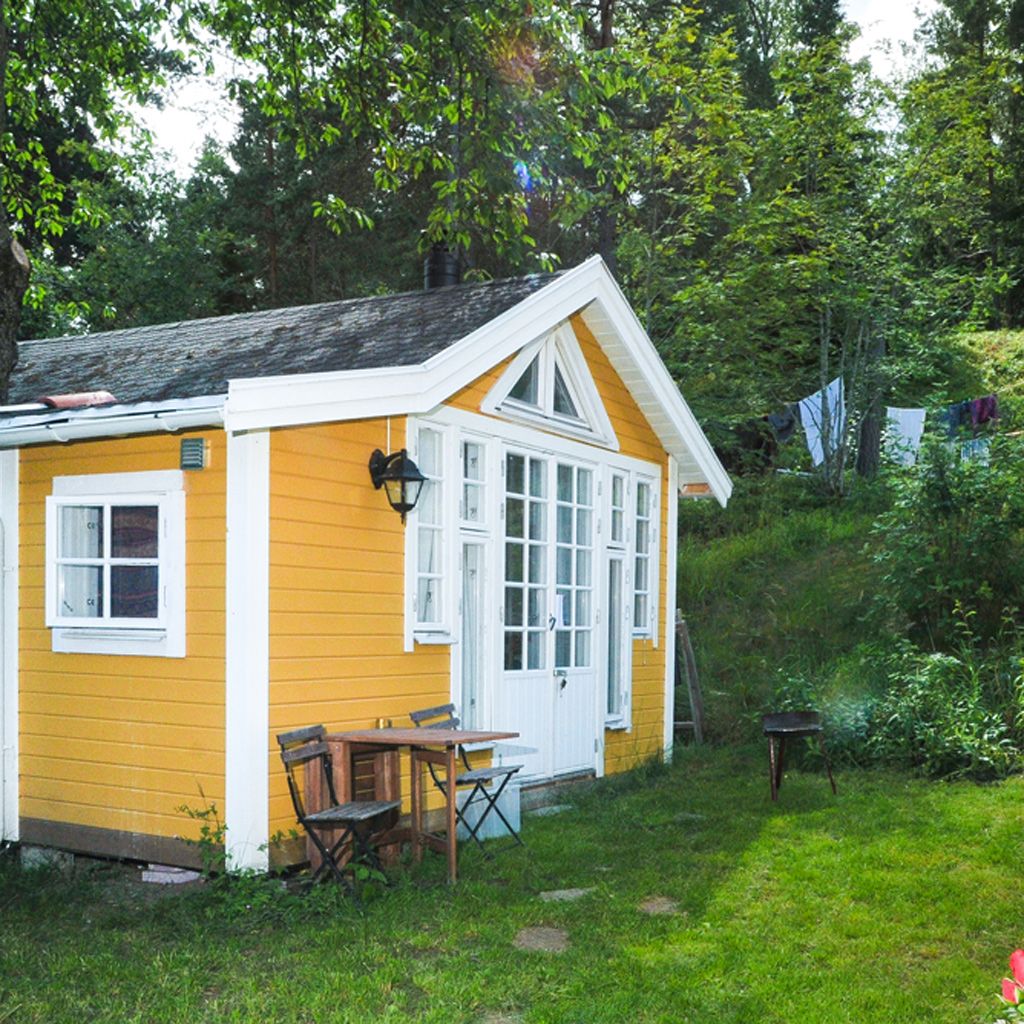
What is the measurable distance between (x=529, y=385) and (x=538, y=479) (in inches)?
26.7

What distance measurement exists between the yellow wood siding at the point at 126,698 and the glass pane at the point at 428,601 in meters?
1.54

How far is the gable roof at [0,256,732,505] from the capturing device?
6164 millimetres

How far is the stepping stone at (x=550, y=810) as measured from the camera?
8.48 metres

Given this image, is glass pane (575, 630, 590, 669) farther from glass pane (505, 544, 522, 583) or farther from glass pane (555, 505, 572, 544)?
glass pane (505, 544, 522, 583)

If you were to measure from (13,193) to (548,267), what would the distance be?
221 inches

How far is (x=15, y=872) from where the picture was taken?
6.71 metres

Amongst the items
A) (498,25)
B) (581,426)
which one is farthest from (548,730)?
(498,25)

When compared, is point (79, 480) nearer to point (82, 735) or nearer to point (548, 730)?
point (82, 735)

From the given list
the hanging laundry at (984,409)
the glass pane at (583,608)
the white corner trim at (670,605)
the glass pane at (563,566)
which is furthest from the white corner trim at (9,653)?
the hanging laundry at (984,409)

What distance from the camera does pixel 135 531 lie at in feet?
22.0

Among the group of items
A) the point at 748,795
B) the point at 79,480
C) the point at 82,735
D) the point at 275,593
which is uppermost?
the point at 79,480

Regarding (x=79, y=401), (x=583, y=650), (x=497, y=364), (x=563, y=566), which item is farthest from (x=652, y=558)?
(x=79, y=401)

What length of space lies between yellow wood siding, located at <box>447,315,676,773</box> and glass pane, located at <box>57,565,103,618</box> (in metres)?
4.08

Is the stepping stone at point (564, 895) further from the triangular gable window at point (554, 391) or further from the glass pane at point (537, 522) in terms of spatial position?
the triangular gable window at point (554, 391)
